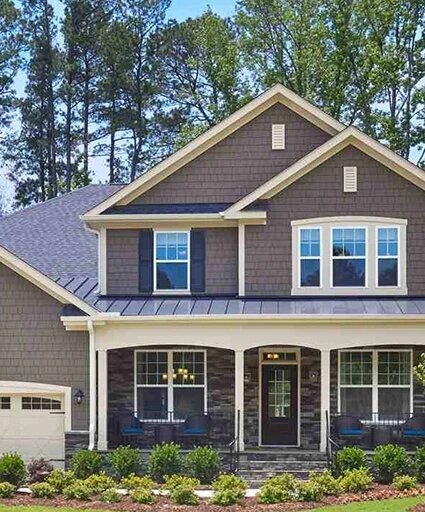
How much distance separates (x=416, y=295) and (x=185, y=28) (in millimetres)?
23791

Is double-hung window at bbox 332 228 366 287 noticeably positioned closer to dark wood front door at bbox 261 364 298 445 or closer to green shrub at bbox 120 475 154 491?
dark wood front door at bbox 261 364 298 445

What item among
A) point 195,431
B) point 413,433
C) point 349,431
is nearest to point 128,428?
point 195,431

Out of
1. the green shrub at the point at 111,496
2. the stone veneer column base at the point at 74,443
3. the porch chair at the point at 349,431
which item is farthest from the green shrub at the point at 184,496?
the porch chair at the point at 349,431

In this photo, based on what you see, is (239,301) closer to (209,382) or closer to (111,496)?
(209,382)

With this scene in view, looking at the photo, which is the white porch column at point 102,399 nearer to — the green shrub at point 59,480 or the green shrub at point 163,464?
the green shrub at point 163,464

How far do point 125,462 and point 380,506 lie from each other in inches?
206

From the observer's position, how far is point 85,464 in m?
16.5

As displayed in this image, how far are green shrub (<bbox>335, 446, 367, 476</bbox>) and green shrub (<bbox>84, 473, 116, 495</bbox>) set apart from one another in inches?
168

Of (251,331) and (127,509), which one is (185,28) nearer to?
(251,331)

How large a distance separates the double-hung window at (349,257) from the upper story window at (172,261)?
11.0 ft

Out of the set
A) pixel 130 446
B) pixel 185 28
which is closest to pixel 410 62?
pixel 185 28

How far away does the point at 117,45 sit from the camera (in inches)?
1507

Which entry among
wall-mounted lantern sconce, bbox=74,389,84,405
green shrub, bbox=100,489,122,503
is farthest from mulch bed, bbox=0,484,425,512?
wall-mounted lantern sconce, bbox=74,389,84,405

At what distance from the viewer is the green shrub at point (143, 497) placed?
1451 cm
